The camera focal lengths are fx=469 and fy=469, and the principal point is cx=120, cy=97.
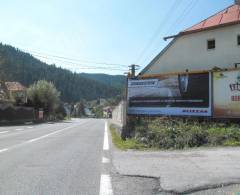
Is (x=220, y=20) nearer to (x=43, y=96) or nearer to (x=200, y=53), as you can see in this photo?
(x=200, y=53)

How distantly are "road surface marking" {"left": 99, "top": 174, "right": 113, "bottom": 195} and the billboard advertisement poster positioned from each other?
10.3 meters

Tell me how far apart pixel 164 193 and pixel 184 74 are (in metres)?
13.0

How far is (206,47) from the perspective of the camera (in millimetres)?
31641

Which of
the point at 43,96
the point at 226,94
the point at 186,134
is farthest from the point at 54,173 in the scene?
the point at 43,96

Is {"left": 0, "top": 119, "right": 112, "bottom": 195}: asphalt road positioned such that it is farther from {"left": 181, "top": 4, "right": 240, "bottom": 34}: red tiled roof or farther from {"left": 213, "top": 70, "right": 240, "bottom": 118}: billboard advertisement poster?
{"left": 181, "top": 4, "right": 240, "bottom": 34}: red tiled roof

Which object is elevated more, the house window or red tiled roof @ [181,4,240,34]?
red tiled roof @ [181,4,240,34]

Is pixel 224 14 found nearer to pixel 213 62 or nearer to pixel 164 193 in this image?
pixel 213 62

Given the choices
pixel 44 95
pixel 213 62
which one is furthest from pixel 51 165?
pixel 44 95

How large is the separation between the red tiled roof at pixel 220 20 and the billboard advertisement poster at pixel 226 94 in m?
11.6

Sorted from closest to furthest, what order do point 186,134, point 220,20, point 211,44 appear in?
point 186,134 → point 220,20 → point 211,44

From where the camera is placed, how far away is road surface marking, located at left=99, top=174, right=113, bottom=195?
7.85 meters

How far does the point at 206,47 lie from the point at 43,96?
5306 centimetres

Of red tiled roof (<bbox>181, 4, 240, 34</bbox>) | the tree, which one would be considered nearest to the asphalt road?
red tiled roof (<bbox>181, 4, 240, 34</bbox>)

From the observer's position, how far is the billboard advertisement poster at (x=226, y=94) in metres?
18.8
